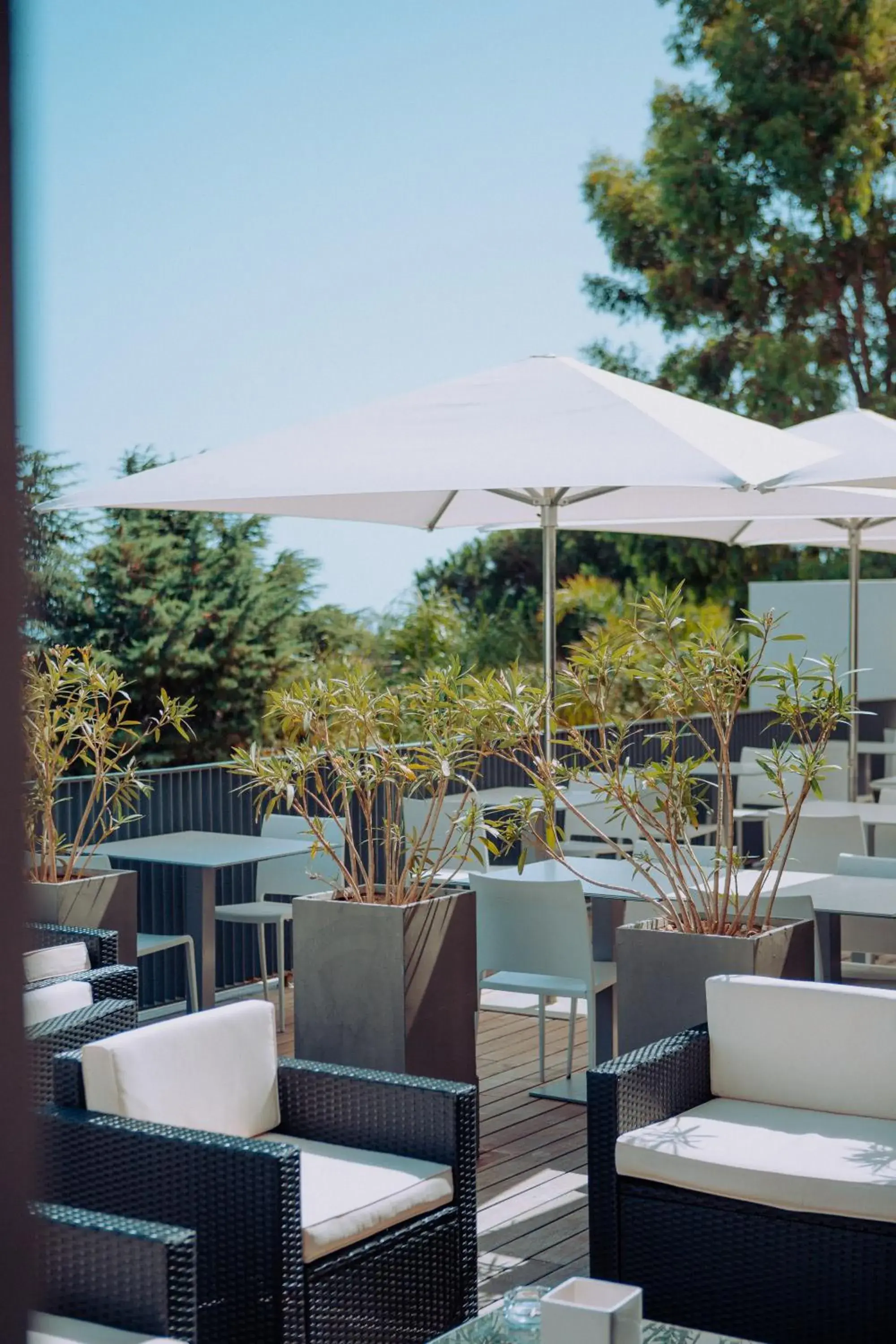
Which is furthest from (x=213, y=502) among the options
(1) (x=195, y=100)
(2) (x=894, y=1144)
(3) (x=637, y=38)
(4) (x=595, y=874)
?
(1) (x=195, y=100)

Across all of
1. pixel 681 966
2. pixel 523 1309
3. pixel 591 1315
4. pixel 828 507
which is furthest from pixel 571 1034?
pixel 591 1315

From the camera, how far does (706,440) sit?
495 cm

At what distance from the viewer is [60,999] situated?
3.73m

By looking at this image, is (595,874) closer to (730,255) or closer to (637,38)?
(730,255)

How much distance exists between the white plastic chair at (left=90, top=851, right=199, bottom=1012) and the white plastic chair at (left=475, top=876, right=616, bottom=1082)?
1.36m

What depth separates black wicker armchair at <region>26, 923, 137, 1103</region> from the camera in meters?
3.31

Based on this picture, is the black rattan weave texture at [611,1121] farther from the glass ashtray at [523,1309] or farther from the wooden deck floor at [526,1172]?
the glass ashtray at [523,1309]

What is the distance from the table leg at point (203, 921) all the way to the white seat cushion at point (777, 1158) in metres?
2.91

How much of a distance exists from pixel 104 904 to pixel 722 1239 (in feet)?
9.26

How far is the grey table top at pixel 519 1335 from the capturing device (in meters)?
2.57

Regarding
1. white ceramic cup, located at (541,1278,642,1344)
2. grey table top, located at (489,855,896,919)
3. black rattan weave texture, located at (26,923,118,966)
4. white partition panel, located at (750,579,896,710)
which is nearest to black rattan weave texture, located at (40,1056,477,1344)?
white ceramic cup, located at (541,1278,642,1344)

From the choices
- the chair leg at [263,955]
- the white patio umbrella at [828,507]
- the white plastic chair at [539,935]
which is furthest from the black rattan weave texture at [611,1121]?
the chair leg at [263,955]

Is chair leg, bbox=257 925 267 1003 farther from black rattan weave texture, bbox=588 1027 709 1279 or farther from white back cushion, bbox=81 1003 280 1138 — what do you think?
black rattan weave texture, bbox=588 1027 709 1279

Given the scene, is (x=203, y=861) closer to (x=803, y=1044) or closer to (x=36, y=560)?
(x=803, y=1044)
